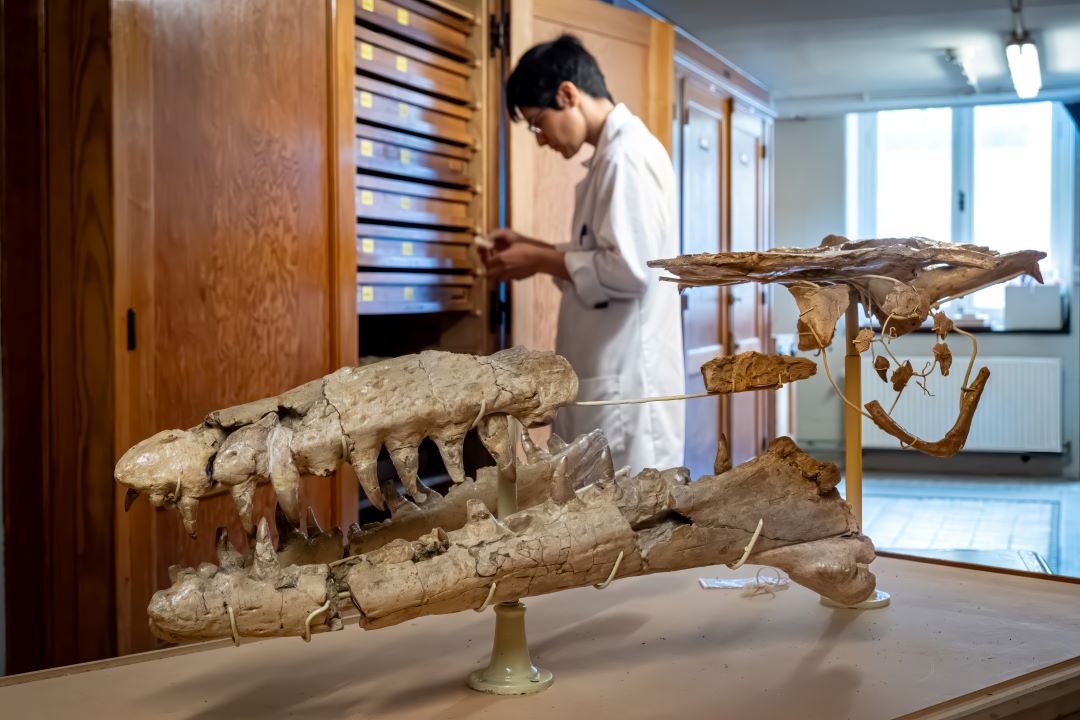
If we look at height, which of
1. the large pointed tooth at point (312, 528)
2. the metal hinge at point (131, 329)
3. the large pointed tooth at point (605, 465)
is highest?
the metal hinge at point (131, 329)

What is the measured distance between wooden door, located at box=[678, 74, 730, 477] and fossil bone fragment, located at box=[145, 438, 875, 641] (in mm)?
2994

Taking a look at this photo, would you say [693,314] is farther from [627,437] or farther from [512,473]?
[512,473]

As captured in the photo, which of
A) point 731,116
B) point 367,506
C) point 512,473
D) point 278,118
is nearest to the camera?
point 512,473

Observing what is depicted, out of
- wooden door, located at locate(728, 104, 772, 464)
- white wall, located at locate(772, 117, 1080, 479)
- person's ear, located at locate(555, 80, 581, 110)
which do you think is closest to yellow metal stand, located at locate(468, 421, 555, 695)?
person's ear, located at locate(555, 80, 581, 110)

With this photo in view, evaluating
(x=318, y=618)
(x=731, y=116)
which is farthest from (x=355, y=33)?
(x=731, y=116)

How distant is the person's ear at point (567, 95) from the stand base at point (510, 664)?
6.02 feet

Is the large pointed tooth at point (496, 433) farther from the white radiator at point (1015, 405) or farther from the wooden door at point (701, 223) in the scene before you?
the white radiator at point (1015, 405)

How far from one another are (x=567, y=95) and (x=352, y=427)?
1.94m

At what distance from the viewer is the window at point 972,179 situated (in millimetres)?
8258

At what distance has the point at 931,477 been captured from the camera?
25.8 feet

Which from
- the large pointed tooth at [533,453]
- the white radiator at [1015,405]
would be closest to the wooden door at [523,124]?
the large pointed tooth at [533,453]

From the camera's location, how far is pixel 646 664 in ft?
5.92

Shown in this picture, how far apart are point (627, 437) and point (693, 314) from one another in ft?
5.93

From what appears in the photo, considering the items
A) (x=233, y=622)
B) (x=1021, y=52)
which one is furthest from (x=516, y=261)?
(x=1021, y=52)
